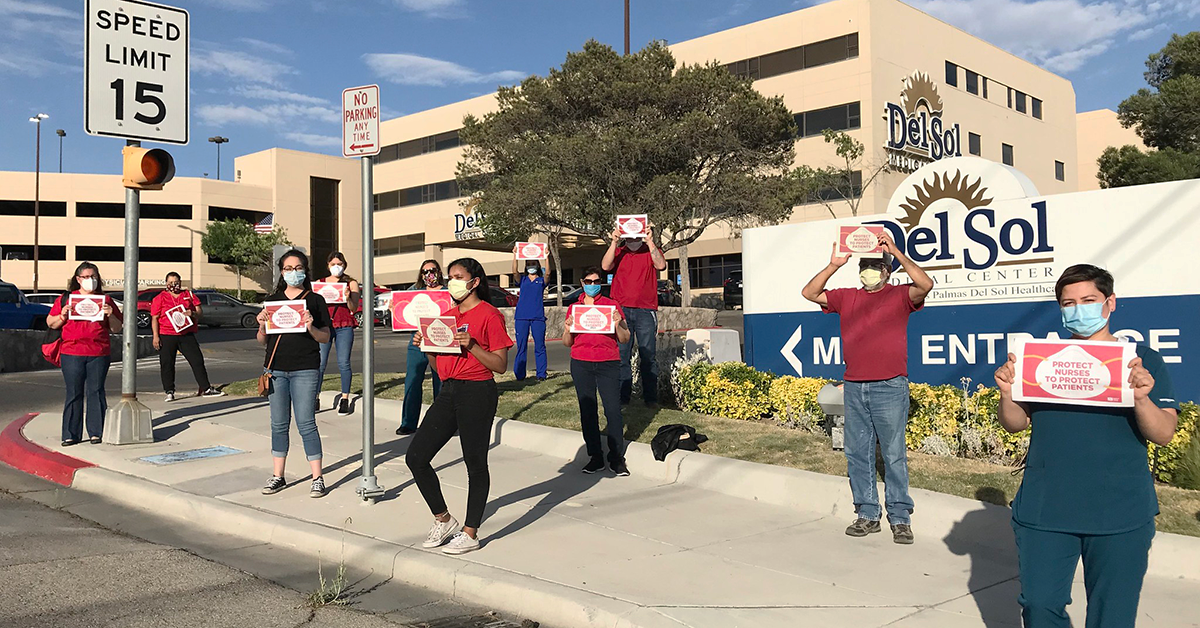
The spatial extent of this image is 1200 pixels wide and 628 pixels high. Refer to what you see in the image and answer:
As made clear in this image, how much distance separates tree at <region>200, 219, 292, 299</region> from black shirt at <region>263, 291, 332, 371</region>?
6415 cm

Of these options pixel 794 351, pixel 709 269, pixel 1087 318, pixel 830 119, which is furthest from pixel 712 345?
pixel 709 269

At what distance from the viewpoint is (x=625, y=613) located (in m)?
4.91

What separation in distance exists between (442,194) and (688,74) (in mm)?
37048

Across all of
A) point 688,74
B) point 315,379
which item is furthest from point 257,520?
point 688,74

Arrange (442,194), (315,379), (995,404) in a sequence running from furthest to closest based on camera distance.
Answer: (442,194) → (995,404) → (315,379)

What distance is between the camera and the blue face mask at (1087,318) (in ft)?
11.8

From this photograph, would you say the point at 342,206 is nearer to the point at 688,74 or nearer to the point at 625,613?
the point at 688,74

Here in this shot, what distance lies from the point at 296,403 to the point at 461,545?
2.31 metres

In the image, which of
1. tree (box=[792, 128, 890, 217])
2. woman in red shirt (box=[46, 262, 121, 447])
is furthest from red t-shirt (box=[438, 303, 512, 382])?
tree (box=[792, 128, 890, 217])

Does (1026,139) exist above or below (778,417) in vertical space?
above

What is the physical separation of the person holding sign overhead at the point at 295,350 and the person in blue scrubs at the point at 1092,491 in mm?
5564

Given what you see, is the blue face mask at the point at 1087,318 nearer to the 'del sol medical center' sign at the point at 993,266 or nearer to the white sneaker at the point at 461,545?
the white sneaker at the point at 461,545

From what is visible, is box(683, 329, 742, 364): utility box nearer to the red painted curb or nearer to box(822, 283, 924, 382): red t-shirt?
box(822, 283, 924, 382): red t-shirt

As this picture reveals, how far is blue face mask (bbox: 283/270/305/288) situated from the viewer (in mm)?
7699
